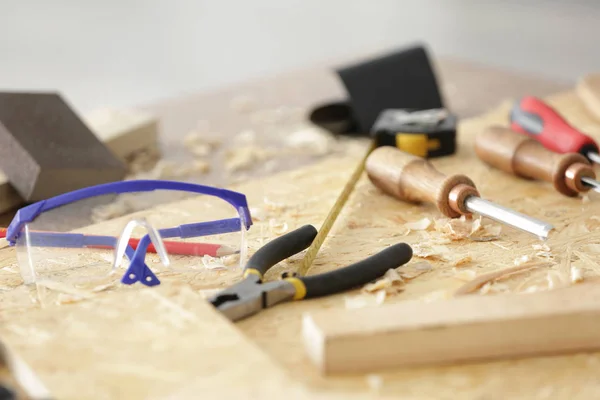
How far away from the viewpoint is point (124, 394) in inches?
38.3

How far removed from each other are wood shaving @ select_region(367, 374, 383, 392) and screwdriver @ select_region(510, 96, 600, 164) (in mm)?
933

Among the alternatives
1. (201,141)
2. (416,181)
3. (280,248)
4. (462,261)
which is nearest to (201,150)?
(201,141)

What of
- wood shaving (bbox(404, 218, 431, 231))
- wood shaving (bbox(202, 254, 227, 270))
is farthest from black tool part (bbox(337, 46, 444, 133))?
wood shaving (bbox(202, 254, 227, 270))

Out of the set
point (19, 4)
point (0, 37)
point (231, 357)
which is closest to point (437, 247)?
point (231, 357)

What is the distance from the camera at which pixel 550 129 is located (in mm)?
1822

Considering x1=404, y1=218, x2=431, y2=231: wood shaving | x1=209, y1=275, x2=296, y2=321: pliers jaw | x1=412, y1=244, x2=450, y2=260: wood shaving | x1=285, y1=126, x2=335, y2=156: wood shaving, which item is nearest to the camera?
x1=209, y1=275, x2=296, y2=321: pliers jaw

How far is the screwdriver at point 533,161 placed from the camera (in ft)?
5.19

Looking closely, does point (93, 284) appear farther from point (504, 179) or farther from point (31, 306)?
point (504, 179)

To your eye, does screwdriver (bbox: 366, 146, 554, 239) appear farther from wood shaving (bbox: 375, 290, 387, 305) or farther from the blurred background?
the blurred background

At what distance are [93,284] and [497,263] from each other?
65 cm

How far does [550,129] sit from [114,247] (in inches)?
39.7

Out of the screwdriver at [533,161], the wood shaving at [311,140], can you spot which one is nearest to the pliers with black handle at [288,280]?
the screwdriver at [533,161]

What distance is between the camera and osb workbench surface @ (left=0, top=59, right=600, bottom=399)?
99 cm

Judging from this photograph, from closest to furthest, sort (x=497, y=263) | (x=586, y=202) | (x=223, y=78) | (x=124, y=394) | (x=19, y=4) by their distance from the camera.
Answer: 1. (x=124, y=394)
2. (x=497, y=263)
3. (x=586, y=202)
4. (x=223, y=78)
5. (x=19, y=4)
